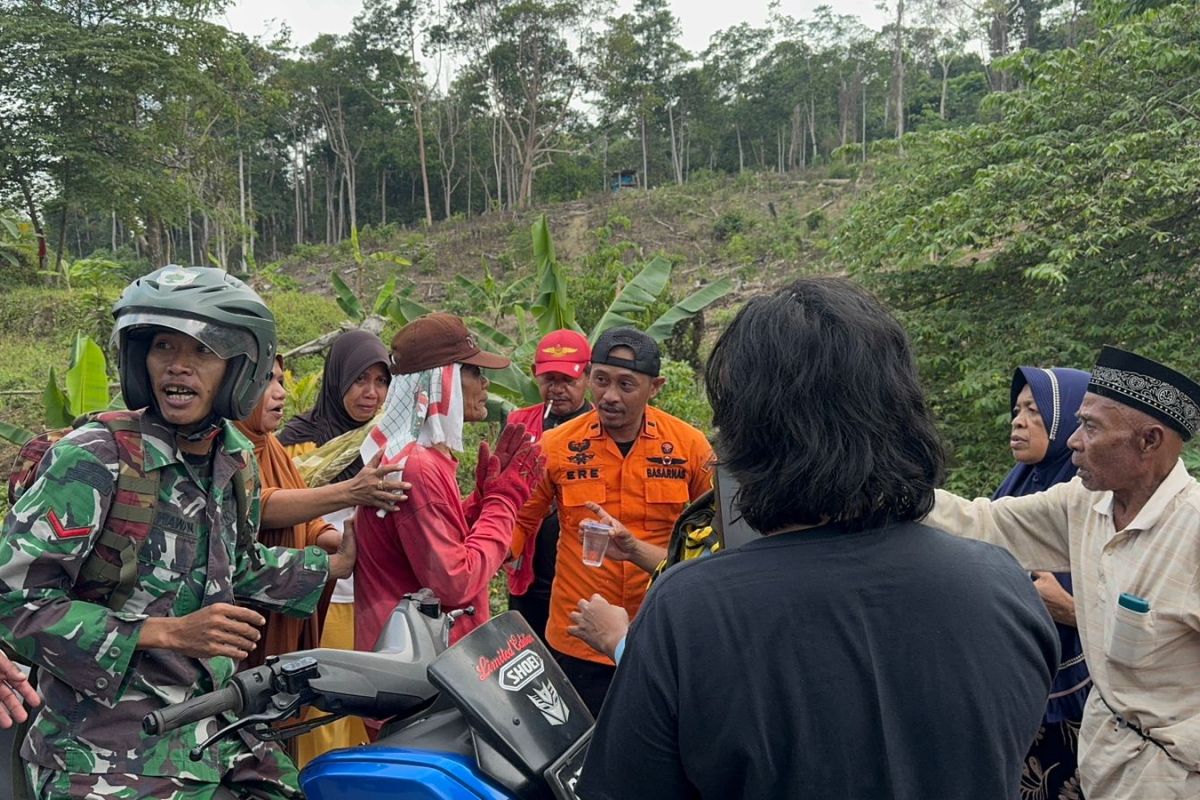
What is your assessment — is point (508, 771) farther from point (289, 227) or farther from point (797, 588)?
point (289, 227)

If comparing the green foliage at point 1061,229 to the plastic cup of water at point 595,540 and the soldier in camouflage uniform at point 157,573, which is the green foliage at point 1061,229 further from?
the soldier in camouflage uniform at point 157,573

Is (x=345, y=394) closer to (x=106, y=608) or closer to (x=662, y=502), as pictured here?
(x=662, y=502)

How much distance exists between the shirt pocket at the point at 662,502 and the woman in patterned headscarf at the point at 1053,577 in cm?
116

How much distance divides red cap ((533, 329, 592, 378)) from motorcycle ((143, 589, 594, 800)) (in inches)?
106

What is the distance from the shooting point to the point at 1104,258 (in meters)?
8.23

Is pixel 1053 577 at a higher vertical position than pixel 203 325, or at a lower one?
lower

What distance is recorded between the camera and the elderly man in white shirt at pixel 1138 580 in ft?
7.34

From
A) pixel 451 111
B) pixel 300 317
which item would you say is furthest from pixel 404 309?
pixel 451 111

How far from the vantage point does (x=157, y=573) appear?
1.91m

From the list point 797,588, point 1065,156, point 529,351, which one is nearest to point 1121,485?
point 797,588

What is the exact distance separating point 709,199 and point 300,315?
76.4 ft

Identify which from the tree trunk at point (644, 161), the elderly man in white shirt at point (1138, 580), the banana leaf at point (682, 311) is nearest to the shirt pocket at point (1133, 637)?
the elderly man in white shirt at point (1138, 580)

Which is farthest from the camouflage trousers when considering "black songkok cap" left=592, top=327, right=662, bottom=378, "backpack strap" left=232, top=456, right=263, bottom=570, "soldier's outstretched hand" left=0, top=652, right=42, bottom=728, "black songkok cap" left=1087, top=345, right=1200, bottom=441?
"black songkok cap" left=1087, top=345, right=1200, bottom=441

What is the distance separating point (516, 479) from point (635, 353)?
0.97m
